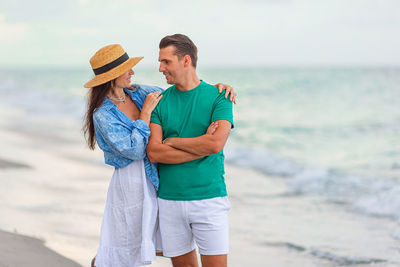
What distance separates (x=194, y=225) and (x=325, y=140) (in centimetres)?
1236

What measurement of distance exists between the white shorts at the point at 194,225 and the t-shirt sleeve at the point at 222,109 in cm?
45

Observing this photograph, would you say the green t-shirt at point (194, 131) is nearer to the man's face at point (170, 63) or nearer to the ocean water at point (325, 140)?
the man's face at point (170, 63)

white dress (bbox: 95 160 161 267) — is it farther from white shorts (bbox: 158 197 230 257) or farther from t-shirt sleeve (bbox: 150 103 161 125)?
t-shirt sleeve (bbox: 150 103 161 125)

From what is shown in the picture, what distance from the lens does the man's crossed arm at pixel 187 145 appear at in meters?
2.70

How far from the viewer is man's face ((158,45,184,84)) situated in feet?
9.11

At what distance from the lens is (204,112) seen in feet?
9.25

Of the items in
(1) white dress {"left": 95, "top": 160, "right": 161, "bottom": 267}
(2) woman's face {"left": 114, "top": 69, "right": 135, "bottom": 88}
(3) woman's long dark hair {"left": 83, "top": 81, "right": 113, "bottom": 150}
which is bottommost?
(1) white dress {"left": 95, "top": 160, "right": 161, "bottom": 267}

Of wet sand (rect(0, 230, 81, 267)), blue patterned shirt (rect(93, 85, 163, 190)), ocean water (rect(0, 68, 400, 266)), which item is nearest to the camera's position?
blue patterned shirt (rect(93, 85, 163, 190))

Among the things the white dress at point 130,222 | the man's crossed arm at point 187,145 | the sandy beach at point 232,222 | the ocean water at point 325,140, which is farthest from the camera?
the ocean water at point 325,140

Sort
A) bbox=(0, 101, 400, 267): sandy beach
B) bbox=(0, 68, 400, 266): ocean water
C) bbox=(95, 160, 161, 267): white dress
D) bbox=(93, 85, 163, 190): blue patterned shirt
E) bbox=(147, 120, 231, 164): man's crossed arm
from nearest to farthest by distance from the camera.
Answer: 1. bbox=(147, 120, 231, 164): man's crossed arm
2. bbox=(93, 85, 163, 190): blue patterned shirt
3. bbox=(95, 160, 161, 267): white dress
4. bbox=(0, 101, 400, 267): sandy beach
5. bbox=(0, 68, 400, 266): ocean water

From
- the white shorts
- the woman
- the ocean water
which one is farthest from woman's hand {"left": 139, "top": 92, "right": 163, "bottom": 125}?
the ocean water

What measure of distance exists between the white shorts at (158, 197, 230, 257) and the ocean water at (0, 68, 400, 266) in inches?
91.1

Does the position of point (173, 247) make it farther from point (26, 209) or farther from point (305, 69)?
point (305, 69)

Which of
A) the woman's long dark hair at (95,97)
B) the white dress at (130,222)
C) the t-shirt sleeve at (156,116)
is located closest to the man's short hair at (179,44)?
the t-shirt sleeve at (156,116)
